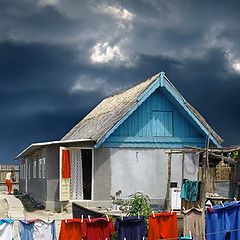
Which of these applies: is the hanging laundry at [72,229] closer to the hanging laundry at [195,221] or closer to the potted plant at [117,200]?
the hanging laundry at [195,221]

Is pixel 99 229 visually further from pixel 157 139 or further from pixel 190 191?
pixel 157 139

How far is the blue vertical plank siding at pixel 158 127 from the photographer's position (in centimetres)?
2317

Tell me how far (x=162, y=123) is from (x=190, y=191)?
19.3 ft

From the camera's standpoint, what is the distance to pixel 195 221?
13641 millimetres

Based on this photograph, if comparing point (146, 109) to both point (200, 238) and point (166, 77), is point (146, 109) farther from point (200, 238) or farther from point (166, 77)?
point (200, 238)

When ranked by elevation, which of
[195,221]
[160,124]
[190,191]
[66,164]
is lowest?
[195,221]

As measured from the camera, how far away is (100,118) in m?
26.1

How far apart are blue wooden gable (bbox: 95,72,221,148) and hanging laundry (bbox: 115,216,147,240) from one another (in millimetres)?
9363

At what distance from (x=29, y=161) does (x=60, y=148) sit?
1059 cm

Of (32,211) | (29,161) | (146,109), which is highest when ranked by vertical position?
(146,109)

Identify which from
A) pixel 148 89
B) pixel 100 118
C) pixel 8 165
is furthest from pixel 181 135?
pixel 8 165

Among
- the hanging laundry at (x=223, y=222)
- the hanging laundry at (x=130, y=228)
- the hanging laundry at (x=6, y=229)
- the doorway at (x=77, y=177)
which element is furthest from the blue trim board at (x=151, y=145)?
the hanging laundry at (x=6, y=229)

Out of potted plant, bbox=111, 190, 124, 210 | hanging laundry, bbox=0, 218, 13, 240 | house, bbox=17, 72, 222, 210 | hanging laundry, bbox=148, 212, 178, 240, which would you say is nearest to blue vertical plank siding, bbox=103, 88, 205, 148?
house, bbox=17, 72, 222, 210

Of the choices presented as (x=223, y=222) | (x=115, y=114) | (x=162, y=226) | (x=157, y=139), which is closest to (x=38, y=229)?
(x=162, y=226)
